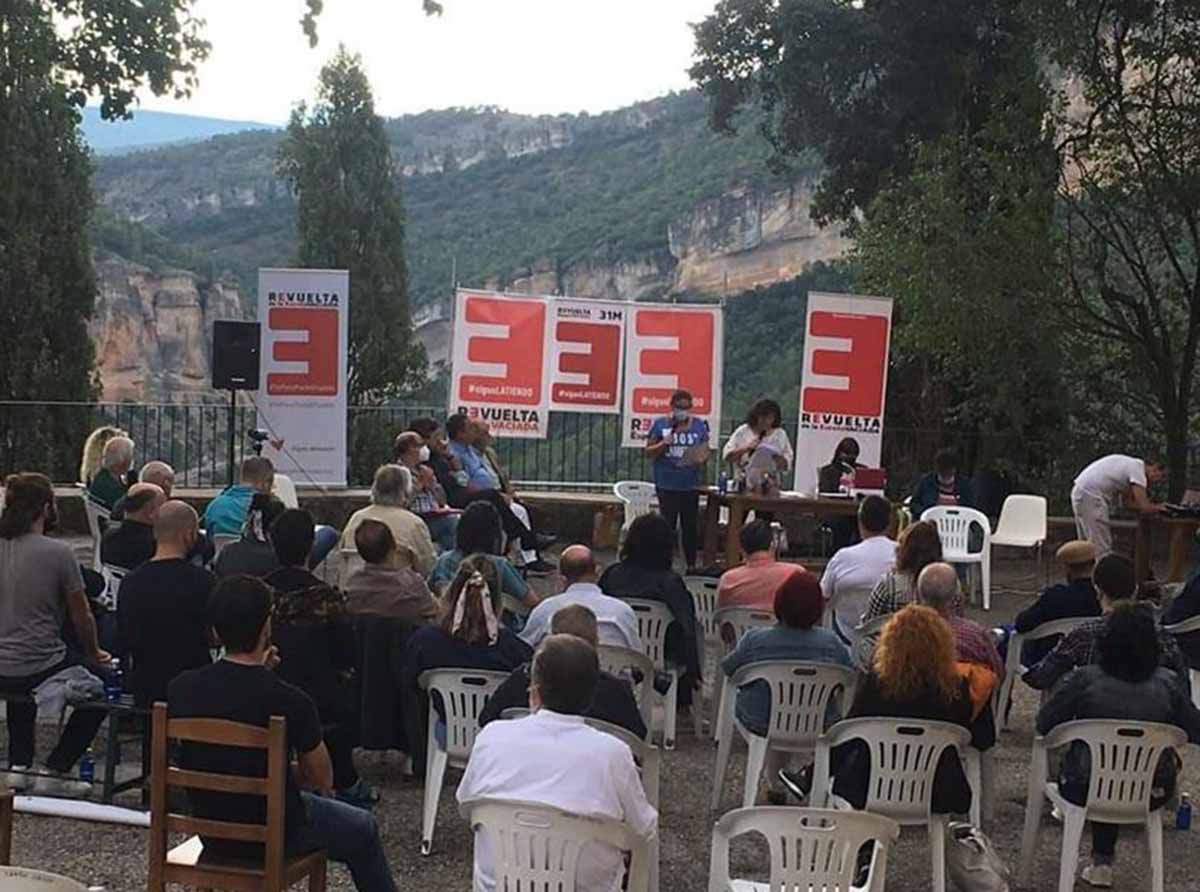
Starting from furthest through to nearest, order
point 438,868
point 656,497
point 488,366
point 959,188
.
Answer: point 959,188 < point 488,366 < point 656,497 < point 438,868

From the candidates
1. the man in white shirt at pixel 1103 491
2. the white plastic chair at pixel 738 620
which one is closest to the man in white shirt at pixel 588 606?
the white plastic chair at pixel 738 620

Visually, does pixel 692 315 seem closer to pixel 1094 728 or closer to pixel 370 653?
pixel 370 653

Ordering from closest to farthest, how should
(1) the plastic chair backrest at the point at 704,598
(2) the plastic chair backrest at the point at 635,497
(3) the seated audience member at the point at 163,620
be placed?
(3) the seated audience member at the point at 163,620 → (1) the plastic chair backrest at the point at 704,598 → (2) the plastic chair backrest at the point at 635,497

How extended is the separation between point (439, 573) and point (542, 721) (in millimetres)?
2949

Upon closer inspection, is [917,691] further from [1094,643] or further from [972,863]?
[1094,643]

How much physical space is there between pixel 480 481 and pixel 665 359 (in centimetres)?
320

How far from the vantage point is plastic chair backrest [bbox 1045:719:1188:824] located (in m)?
4.87

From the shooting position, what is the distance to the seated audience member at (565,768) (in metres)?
3.71

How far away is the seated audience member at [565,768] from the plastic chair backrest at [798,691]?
5.64 feet

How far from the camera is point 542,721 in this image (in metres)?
3.85

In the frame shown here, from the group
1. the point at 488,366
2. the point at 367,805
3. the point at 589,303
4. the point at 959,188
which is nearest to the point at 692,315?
the point at 589,303

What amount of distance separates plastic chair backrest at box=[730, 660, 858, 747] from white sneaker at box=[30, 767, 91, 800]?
2.37m

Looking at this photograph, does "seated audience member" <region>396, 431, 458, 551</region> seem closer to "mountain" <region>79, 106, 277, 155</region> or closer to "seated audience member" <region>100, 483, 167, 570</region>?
"seated audience member" <region>100, 483, 167, 570</region>

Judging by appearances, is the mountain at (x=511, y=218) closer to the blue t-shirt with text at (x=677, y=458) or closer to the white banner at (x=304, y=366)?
the white banner at (x=304, y=366)
